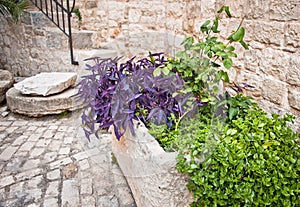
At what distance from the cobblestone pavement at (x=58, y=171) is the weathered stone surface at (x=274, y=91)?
973 millimetres

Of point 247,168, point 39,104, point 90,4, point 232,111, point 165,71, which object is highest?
point 90,4

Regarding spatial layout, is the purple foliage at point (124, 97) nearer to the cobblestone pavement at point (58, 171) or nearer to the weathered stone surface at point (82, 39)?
the cobblestone pavement at point (58, 171)

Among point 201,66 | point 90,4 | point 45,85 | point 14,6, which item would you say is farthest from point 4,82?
point 201,66

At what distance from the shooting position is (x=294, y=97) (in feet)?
4.39

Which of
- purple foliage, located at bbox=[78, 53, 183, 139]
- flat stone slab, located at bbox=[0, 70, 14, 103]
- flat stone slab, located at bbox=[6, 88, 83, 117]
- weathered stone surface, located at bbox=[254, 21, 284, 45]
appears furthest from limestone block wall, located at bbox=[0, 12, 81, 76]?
weathered stone surface, located at bbox=[254, 21, 284, 45]

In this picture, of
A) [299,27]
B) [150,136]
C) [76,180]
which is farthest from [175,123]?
Answer: [76,180]

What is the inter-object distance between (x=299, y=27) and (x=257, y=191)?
81 centimetres

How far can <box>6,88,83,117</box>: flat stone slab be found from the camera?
282 centimetres

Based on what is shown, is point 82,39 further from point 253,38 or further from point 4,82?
point 253,38

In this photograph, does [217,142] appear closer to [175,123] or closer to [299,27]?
[175,123]

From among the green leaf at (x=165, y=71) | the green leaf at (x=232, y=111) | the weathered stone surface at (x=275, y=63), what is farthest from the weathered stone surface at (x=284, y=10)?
the green leaf at (x=165, y=71)

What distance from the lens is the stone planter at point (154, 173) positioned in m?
1.20

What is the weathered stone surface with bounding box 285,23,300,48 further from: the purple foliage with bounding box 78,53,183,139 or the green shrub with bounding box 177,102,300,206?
the purple foliage with bounding box 78,53,183,139

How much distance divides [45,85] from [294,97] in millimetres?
2447
